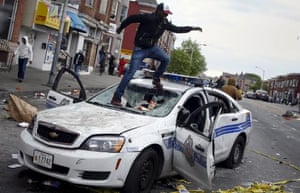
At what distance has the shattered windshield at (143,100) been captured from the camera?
22.0ft

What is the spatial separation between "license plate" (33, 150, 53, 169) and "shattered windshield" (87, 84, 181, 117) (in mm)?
1464

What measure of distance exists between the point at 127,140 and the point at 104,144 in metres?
0.27

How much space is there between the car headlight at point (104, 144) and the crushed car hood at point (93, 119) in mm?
82

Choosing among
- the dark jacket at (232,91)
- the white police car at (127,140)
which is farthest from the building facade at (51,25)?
the white police car at (127,140)

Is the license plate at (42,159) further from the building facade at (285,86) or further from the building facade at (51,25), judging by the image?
the building facade at (285,86)

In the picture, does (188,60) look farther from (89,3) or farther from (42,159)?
(42,159)

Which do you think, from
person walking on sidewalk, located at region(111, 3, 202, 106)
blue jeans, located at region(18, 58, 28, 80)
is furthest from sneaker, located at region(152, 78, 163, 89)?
blue jeans, located at region(18, 58, 28, 80)

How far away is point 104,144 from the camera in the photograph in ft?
18.0

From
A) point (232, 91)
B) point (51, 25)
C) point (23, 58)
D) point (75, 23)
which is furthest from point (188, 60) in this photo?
point (232, 91)

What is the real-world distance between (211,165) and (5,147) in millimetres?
3551

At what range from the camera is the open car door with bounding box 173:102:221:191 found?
594 centimetres

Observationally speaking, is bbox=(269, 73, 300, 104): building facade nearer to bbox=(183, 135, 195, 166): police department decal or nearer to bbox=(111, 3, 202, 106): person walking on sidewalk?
bbox=(111, 3, 202, 106): person walking on sidewalk

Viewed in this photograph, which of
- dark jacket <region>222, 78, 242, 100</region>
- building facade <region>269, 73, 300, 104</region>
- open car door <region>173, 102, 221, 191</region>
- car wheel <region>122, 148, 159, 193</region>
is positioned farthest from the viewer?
building facade <region>269, 73, 300, 104</region>

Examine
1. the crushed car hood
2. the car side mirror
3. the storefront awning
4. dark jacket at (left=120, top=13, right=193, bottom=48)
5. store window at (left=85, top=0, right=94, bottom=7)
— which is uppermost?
store window at (left=85, top=0, right=94, bottom=7)
